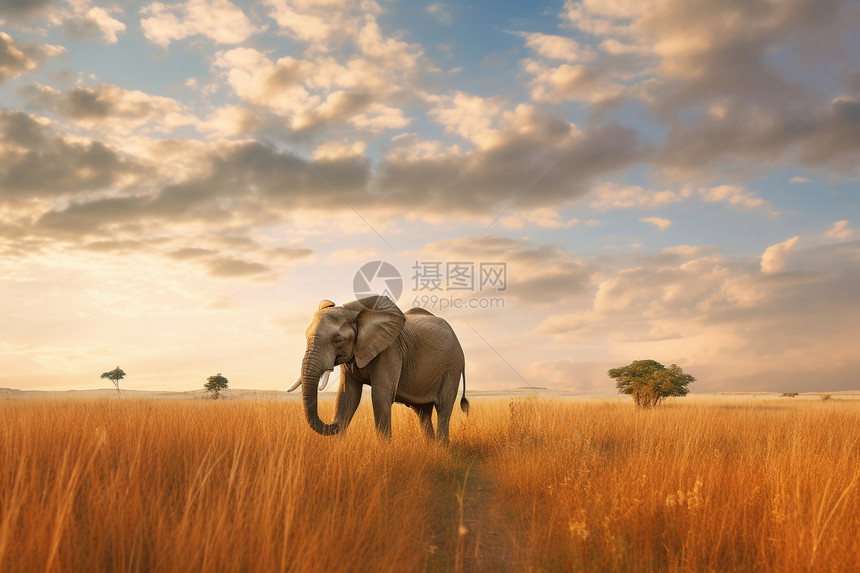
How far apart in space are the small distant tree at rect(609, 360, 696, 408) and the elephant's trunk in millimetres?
24840

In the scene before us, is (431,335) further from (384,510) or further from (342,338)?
(384,510)

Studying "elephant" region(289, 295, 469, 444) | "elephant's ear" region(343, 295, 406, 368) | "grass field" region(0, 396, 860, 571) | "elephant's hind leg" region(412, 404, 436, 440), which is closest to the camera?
"grass field" region(0, 396, 860, 571)

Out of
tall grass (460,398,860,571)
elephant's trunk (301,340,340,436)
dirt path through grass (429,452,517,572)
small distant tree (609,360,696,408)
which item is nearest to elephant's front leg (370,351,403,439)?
elephant's trunk (301,340,340,436)

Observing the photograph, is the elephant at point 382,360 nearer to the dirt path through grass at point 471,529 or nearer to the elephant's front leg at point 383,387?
the elephant's front leg at point 383,387

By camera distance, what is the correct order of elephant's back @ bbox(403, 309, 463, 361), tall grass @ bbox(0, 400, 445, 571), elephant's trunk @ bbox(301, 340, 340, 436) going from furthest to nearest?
elephant's back @ bbox(403, 309, 463, 361), elephant's trunk @ bbox(301, 340, 340, 436), tall grass @ bbox(0, 400, 445, 571)

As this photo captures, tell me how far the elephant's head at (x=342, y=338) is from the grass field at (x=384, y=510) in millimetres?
758

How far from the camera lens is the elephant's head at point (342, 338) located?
823cm

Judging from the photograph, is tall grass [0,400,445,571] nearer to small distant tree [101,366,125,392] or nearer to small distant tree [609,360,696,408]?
small distant tree [609,360,696,408]

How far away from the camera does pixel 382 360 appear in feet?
31.0

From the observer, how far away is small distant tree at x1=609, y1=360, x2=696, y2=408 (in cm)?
2939

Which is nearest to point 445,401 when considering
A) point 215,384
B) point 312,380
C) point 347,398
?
point 347,398

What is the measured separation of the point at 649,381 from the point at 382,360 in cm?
2478

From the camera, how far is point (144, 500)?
15.9 ft

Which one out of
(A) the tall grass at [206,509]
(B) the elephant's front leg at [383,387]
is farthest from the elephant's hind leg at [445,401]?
(A) the tall grass at [206,509]
